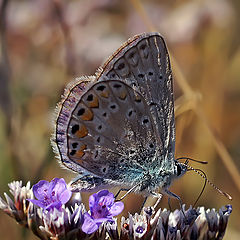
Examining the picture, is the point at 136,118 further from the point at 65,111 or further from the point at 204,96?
the point at 204,96

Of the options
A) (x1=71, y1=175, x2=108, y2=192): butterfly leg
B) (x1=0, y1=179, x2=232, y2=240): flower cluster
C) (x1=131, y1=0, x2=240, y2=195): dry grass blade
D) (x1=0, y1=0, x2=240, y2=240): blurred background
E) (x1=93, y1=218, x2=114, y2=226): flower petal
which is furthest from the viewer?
(x1=0, y1=0, x2=240, y2=240): blurred background

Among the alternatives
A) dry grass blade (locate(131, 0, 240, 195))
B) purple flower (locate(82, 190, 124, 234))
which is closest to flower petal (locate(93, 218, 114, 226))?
purple flower (locate(82, 190, 124, 234))

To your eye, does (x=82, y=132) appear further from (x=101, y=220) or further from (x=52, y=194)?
(x=101, y=220)

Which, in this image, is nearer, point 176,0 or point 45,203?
point 45,203

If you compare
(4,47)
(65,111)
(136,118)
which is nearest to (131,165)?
(136,118)

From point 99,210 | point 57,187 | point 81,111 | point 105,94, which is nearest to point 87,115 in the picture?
point 81,111

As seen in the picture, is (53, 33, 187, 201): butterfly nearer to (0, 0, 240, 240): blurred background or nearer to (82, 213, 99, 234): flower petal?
(82, 213, 99, 234): flower petal

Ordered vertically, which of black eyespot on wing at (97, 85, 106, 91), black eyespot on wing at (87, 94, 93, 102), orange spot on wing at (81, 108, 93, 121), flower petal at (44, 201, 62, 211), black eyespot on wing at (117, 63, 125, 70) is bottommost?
flower petal at (44, 201, 62, 211)
